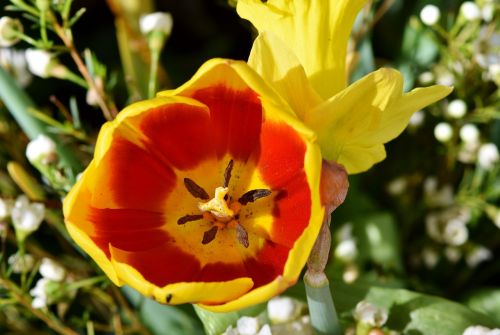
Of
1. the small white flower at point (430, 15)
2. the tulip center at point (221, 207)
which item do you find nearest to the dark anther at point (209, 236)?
the tulip center at point (221, 207)

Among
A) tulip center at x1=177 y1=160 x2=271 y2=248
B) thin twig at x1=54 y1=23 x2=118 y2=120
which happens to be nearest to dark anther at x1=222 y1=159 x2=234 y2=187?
tulip center at x1=177 y1=160 x2=271 y2=248

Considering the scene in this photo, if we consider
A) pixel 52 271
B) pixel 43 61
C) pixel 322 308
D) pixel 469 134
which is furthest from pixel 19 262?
pixel 469 134

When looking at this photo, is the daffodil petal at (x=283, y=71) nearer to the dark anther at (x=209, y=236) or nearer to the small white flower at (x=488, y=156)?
the dark anther at (x=209, y=236)

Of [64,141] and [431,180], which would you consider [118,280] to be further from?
[431,180]

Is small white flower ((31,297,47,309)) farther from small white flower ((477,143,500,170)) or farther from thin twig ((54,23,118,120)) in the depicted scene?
small white flower ((477,143,500,170))

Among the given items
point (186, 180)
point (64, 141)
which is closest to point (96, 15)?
point (64, 141)
